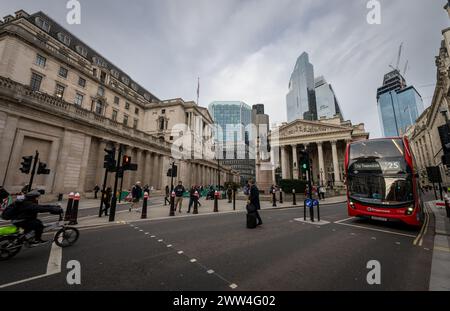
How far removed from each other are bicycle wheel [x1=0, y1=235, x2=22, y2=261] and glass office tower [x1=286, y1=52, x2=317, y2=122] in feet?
400

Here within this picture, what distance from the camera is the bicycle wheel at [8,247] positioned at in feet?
13.0

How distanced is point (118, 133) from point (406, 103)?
150 m

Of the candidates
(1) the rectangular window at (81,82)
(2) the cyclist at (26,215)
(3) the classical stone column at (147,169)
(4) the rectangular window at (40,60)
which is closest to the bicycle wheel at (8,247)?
(2) the cyclist at (26,215)

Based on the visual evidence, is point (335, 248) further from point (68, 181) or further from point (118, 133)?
point (118, 133)

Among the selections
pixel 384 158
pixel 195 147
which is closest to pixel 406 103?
pixel 195 147

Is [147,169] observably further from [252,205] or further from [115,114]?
[252,205]

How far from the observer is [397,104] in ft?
364

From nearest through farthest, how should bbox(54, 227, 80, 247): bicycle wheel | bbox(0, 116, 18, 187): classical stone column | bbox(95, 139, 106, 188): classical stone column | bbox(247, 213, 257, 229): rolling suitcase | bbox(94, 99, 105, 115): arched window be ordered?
bbox(54, 227, 80, 247): bicycle wheel, bbox(247, 213, 257, 229): rolling suitcase, bbox(0, 116, 18, 187): classical stone column, bbox(95, 139, 106, 188): classical stone column, bbox(94, 99, 105, 115): arched window

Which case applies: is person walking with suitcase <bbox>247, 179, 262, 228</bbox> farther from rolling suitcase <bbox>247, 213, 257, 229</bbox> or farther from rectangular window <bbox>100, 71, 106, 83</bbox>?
rectangular window <bbox>100, 71, 106, 83</bbox>

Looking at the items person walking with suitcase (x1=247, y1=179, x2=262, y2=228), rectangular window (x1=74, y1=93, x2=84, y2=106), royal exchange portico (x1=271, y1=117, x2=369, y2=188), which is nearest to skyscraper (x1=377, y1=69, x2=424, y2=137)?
royal exchange portico (x1=271, y1=117, x2=369, y2=188)

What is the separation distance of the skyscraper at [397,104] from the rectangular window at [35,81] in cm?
14132

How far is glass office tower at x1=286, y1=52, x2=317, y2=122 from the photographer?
370ft
